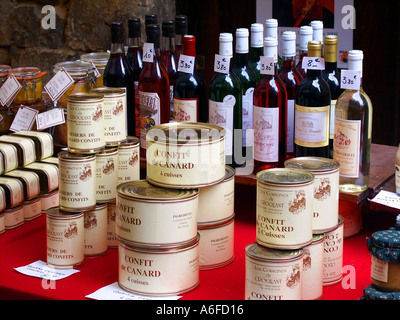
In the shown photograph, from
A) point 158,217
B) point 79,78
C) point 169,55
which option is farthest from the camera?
point 79,78

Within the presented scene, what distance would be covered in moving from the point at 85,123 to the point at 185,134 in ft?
0.96

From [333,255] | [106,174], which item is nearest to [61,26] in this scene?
[106,174]

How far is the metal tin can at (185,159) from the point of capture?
5.29ft

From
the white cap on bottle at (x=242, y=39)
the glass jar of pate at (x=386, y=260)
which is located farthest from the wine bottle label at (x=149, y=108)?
the glass jar of pate at (x=386, y=260)

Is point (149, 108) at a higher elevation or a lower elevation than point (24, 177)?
higher

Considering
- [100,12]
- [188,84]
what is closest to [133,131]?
[188,84]

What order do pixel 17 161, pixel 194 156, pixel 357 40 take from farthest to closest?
pixel 357 40 → pixel 17 161 → pixel 194 156

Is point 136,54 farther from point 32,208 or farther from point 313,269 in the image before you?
point 313,269

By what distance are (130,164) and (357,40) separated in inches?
67.5

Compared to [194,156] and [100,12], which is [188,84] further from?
[100,12]

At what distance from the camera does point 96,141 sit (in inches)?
72.6

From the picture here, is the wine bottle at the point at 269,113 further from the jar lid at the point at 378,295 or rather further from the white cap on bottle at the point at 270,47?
the jar lid at the point at 378,295

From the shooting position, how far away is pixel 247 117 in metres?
2.06

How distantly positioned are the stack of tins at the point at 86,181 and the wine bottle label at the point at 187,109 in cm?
22
